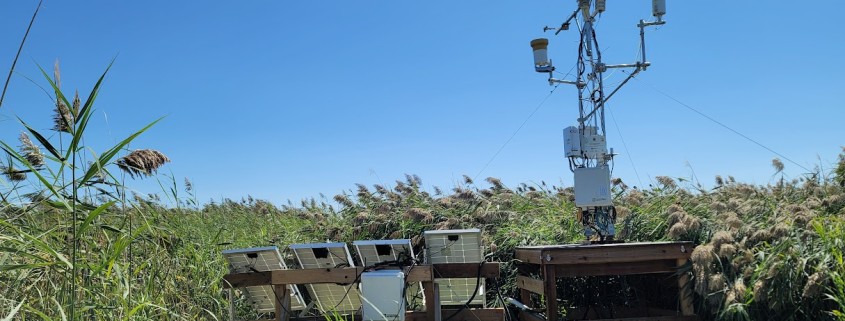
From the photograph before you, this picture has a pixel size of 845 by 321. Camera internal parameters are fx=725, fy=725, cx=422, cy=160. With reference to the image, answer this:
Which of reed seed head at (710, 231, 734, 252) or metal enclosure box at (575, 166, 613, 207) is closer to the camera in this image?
reed seed head at (710, 231, 734, 252)

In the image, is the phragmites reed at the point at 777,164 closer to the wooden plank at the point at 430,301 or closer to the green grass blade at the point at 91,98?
the wooden plank at the point at 430,301

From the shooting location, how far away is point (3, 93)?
8.29 feet

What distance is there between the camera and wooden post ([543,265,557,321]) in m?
5.57

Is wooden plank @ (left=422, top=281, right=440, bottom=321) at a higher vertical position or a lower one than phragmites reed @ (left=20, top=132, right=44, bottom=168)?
lower

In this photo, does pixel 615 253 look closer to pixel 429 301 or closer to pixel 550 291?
pixel 550 291

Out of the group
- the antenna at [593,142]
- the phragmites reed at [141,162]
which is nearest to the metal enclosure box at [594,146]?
the antenna at [593,142]


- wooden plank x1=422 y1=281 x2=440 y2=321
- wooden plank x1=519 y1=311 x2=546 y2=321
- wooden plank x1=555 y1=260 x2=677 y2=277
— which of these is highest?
wooden plank x1=555 y1=260 x2=677 y2=277

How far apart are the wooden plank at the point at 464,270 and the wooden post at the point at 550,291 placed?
1.40 ft

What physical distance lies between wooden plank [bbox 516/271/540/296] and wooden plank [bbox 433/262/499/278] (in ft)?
1.68

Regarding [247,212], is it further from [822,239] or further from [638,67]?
[822,239]

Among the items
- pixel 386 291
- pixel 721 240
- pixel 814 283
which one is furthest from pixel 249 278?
pixel 814 283

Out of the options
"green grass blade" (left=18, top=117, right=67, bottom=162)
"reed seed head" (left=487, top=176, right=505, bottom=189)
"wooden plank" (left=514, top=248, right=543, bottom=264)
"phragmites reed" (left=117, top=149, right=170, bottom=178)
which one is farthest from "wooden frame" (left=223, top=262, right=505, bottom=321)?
"reed seed head" (left=487, top=176, right=505, bottom=189)

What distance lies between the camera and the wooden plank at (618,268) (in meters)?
5.64

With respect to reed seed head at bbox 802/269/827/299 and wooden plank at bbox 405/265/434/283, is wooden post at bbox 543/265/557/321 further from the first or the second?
reed seed head at bbox 802/269/827/299
